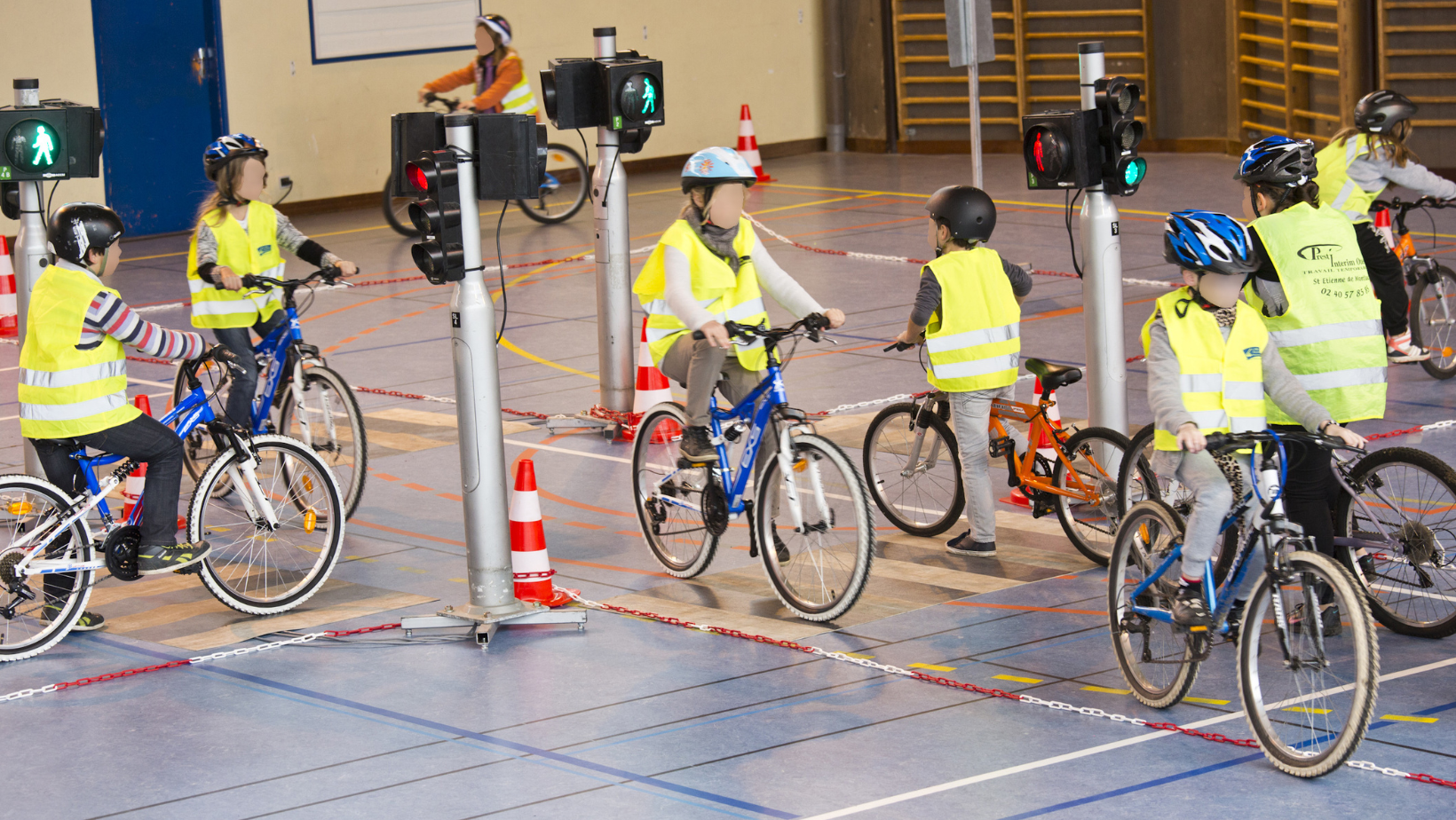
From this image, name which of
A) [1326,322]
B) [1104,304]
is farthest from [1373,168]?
[1326,322]

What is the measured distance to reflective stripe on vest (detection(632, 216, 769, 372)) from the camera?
Answer: 320 inches

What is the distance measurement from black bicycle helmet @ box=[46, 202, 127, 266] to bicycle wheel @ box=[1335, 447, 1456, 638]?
524cm

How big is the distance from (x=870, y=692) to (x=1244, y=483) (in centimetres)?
158

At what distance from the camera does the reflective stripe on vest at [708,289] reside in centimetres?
813

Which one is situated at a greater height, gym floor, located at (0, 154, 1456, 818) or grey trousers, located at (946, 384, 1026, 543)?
grey trousers, located at (946, 384, 1026, 543)

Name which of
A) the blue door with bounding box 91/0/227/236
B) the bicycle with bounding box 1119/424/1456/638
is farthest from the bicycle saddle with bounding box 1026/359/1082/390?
the blue door with bounding box 91/0/227/236

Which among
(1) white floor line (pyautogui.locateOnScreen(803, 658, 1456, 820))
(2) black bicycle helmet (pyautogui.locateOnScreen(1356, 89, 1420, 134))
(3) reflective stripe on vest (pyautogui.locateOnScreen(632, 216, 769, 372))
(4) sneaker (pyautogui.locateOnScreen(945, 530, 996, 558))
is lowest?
(1) white floor line (pyautogui.locateOnScreen(803, 658, 1456, 820))

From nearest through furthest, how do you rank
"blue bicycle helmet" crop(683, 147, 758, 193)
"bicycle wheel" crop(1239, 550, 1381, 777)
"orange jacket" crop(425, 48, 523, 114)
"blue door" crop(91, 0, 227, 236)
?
"bicycle wheel" crop(1239, 550, 1381, 777), "blue bicycle helmet" crop(683, 147, 758, 193), "orange jacket" crop(425, 48, 523, 114), "blue door" crop(91, 0, 227, 236)

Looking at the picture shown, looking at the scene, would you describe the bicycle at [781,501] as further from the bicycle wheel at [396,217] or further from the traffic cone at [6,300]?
the bicycle wheel at [396,217]

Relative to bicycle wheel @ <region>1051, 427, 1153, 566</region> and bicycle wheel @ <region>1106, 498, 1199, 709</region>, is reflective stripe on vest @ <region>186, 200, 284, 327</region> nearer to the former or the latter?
bicycle wheel @ <region>1051, 427, 1153, 566</region>

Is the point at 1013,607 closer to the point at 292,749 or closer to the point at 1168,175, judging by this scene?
the point at 292,749

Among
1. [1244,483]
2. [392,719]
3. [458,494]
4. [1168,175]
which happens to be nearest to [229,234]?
[458,494]

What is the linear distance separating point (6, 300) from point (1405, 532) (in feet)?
44.0

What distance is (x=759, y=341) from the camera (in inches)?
341
